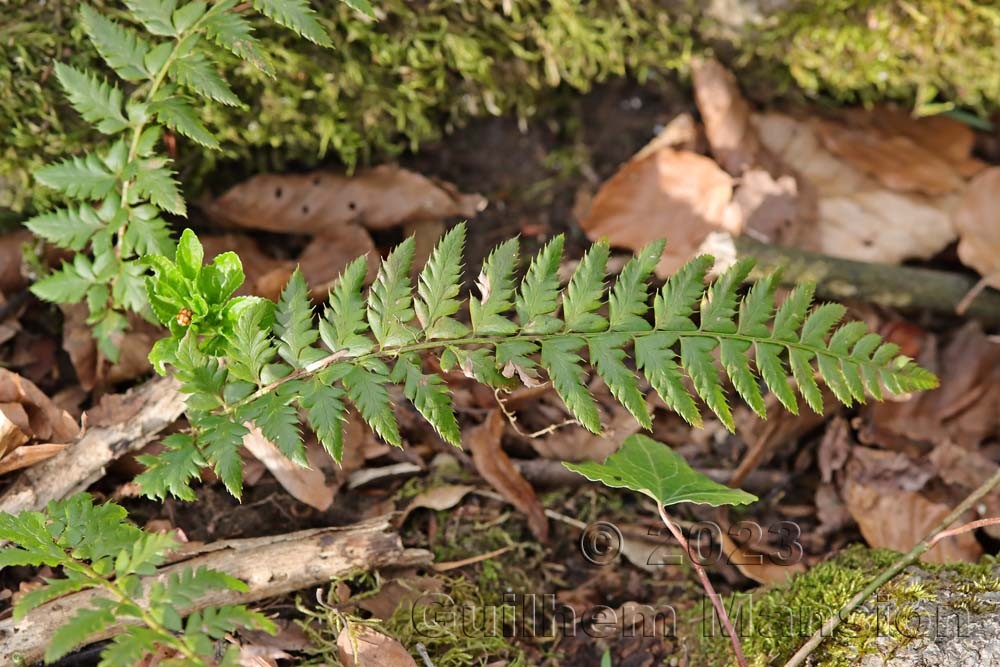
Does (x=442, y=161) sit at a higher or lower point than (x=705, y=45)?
lower

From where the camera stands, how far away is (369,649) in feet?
7.64

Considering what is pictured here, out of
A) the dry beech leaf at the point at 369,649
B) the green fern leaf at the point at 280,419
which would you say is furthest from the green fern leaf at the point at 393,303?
the dry beech leaf at the point at 369,649

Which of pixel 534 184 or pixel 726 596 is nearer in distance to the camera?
pixel 726 596

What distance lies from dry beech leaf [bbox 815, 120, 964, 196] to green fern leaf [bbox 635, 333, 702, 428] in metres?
1.98

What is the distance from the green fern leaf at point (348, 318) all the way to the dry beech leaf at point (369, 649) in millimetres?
777

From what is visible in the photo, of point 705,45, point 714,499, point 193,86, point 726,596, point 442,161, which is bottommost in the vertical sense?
point 726,596

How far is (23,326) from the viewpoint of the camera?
3.01 m

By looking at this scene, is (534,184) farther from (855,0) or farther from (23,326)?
(23,326)

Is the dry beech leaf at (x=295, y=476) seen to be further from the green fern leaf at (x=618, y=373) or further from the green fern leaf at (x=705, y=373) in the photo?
the green fern leaf at (x=705, y=373)

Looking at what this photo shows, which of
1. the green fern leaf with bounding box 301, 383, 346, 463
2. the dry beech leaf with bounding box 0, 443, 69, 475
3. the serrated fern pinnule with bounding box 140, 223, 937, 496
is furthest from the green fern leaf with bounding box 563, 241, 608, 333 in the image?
the dry beech leaf with bounding box 0, 443, 69, 475

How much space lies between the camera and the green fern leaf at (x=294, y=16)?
2.33 metres

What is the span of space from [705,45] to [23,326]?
2.93 m

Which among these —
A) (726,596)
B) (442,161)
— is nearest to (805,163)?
(442,161)

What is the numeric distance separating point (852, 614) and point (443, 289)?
137 centimetres
